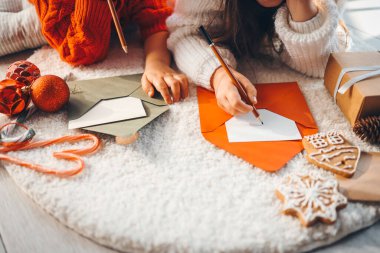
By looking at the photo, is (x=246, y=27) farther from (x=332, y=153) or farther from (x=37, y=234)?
(x=37, y=234)

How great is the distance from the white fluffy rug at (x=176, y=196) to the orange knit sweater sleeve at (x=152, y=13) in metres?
0.30

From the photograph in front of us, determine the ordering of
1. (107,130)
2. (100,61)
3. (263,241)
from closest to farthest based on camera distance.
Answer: (263,241)
(107,130)
(100,61)

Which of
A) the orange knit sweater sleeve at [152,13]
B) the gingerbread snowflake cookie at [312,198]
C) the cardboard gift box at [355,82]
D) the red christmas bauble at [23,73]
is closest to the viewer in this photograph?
the gingerbread snowflake cookie at [312,198]

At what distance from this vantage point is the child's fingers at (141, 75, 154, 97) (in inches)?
26.8

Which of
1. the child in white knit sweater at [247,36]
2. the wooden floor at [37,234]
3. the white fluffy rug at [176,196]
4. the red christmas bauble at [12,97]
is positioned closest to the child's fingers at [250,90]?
the child in white knit sweater at [247,36]

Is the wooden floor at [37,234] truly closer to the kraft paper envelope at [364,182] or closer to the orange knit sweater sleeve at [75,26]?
the kraft paper envelope at [364,182]

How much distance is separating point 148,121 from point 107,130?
73mm

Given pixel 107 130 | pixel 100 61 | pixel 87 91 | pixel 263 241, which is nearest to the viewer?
pixel 263 241

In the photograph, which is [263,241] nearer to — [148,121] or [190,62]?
[148,121]

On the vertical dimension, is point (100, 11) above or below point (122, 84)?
above

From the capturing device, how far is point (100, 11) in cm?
76

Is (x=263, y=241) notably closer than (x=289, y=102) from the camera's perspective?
Yes

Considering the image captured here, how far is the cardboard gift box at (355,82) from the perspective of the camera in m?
0.56

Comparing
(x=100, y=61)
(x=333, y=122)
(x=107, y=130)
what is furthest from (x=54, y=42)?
(x=333, y=122)
